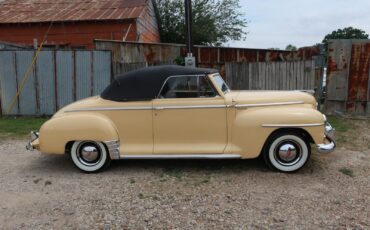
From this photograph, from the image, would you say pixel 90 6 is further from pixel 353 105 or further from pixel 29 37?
pixel 353 105

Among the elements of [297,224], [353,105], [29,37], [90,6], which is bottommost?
[297,224]

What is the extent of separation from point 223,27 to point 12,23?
14226 millimetres

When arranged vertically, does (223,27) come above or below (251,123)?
above

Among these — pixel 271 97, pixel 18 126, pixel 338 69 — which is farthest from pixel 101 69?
pixel 338 69

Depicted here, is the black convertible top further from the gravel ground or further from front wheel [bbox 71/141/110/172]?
the gravel ground

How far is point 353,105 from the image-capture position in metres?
9.54

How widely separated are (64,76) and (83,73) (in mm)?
563

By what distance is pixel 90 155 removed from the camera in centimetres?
590

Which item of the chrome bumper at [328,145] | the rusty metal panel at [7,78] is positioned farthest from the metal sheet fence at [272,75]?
the rusty metal panel at [7,78]

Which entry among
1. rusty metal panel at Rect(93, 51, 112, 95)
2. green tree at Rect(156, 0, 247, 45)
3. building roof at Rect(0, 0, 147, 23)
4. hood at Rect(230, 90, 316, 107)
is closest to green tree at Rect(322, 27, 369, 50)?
green tree at Rect(156, 0, 247, 45)

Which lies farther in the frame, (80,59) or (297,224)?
(80,59)

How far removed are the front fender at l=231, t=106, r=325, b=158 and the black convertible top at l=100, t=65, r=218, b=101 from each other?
964mm

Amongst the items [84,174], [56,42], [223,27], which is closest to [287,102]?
[84,174]

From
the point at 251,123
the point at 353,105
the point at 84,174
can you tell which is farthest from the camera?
the point at 353,105
